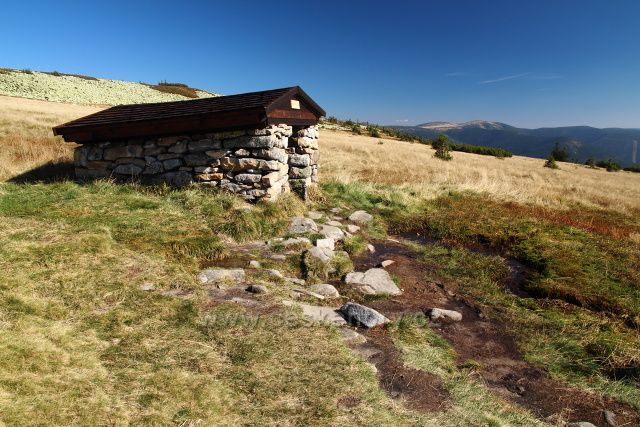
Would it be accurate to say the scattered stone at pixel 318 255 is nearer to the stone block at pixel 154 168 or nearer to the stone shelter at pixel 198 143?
the stone shelter at pixel 198 143

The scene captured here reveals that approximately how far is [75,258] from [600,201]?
2252 centimetres

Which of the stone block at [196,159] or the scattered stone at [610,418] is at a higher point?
the stone block at [196,159]

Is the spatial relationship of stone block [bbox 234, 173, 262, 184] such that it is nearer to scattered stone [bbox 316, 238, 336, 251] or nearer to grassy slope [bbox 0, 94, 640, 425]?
grassy slope [bbox 0, 94, 640, 425]

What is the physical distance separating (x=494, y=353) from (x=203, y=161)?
26.0ft

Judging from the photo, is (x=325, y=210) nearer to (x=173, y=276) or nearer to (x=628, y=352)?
(x=173, y=276)

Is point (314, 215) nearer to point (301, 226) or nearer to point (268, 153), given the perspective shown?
point (301, 226)

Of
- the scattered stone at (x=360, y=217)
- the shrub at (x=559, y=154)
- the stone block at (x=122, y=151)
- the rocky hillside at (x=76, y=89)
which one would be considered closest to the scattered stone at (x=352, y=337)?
the scattered stone at (x=360, y=217)

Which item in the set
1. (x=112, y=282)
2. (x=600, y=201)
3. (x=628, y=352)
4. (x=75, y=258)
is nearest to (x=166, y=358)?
(x=112, y=282)

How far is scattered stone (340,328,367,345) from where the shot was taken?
4688 millimetres

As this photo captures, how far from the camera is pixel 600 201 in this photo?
747 inches

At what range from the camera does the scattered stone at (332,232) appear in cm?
904

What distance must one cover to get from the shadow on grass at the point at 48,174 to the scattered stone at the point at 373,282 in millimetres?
8770

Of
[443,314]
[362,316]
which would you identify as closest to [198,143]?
[362,316]

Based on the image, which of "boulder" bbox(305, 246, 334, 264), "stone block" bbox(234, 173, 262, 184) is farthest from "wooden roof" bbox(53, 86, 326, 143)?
"boulder" bbox(305, 246, 334, 264)
